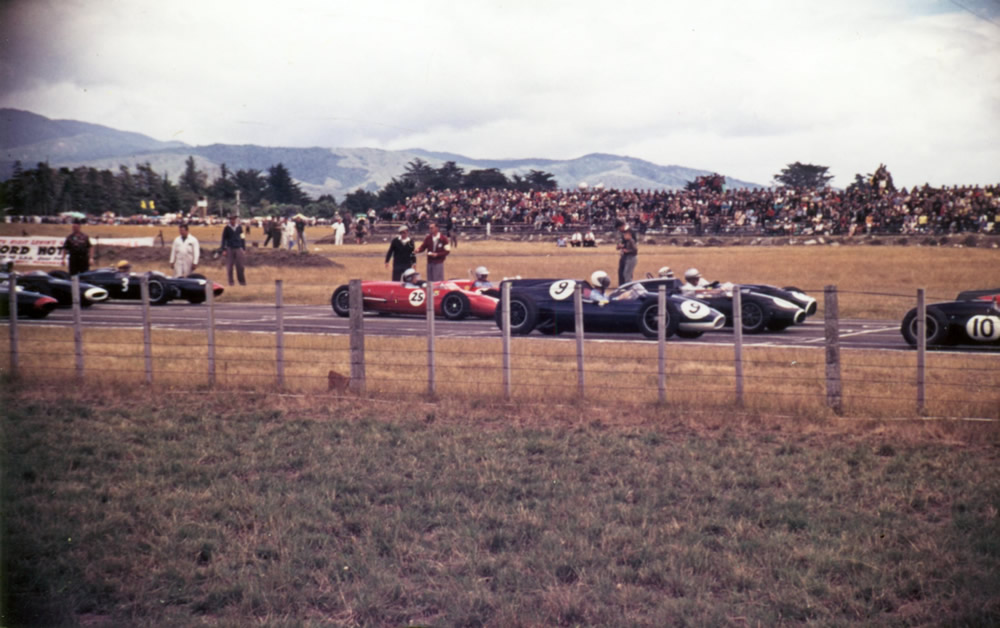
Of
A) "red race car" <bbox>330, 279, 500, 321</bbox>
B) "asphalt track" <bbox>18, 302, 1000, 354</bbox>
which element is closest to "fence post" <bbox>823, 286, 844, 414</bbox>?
"asphalt track" <bbox>18, 302, 1000, 354</bbox>

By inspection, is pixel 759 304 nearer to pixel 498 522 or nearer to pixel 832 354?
pixel 832 354

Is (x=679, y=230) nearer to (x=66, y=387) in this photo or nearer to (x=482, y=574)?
(x=66, y=387)

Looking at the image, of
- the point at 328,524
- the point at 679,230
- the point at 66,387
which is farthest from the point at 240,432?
the point at 679,230

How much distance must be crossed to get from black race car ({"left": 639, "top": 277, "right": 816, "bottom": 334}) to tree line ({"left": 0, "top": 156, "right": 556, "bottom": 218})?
10014 millimetres

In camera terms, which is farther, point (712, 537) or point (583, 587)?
point (712, 537)

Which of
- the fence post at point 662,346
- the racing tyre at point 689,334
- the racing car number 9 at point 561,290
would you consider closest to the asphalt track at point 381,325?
the racing tyre at point 689,334

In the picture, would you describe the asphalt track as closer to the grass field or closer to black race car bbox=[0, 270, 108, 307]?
black race car bbox=[0, 270, 108, 307]

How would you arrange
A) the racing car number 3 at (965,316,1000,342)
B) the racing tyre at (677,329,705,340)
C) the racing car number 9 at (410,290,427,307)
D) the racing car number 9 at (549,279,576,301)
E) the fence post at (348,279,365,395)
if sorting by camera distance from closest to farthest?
the fence post at (348,279,365,395), the racing car number 3 at (965,316,1000,342), the racing tyre at (677,329,705,340), the racing car number 9 at (549,279,576,301), the racing car number 9 at (410,290,427,307)

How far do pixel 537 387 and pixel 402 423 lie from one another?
2.28 m

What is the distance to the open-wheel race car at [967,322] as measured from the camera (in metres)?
11.3

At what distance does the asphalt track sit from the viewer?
13703mm

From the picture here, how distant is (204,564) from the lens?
440 cm

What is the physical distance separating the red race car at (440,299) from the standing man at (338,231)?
1667 cm

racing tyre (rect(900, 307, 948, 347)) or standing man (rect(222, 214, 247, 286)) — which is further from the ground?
standing man (rect(222, 214, 247, 286))
